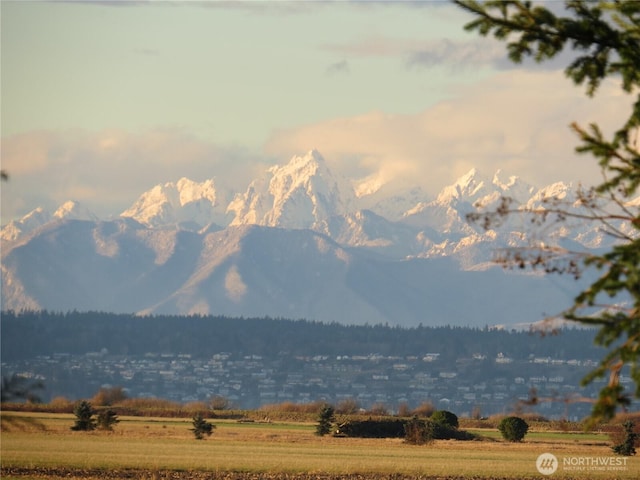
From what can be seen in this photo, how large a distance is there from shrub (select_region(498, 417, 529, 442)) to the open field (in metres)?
1.00

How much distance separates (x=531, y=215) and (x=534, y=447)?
215ft

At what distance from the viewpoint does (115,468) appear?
5781cm

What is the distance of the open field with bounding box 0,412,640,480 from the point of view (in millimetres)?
57444

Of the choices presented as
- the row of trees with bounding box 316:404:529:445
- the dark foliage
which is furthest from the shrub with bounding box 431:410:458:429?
the dark foliage

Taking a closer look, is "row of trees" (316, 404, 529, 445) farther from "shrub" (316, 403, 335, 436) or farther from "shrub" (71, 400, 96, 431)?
"shrub" (71, 400, 96, 431)

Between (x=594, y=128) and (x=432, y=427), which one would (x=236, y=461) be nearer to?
(x=432, y=427)

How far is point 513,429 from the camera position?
291ft

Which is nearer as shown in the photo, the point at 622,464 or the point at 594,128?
the point at 594,128

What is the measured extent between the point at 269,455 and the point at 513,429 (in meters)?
25.8

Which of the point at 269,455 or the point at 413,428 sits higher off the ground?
the point at 413,428

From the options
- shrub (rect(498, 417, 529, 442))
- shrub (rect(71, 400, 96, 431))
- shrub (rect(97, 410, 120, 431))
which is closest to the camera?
shrub (rect(71, 400, 96, 431))

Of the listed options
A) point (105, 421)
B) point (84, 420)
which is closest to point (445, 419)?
point (105, 421)

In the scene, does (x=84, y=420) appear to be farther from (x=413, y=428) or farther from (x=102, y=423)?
(x=413, y=428)

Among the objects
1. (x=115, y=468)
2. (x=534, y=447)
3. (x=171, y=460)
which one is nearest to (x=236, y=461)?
(x=171, y=460)
